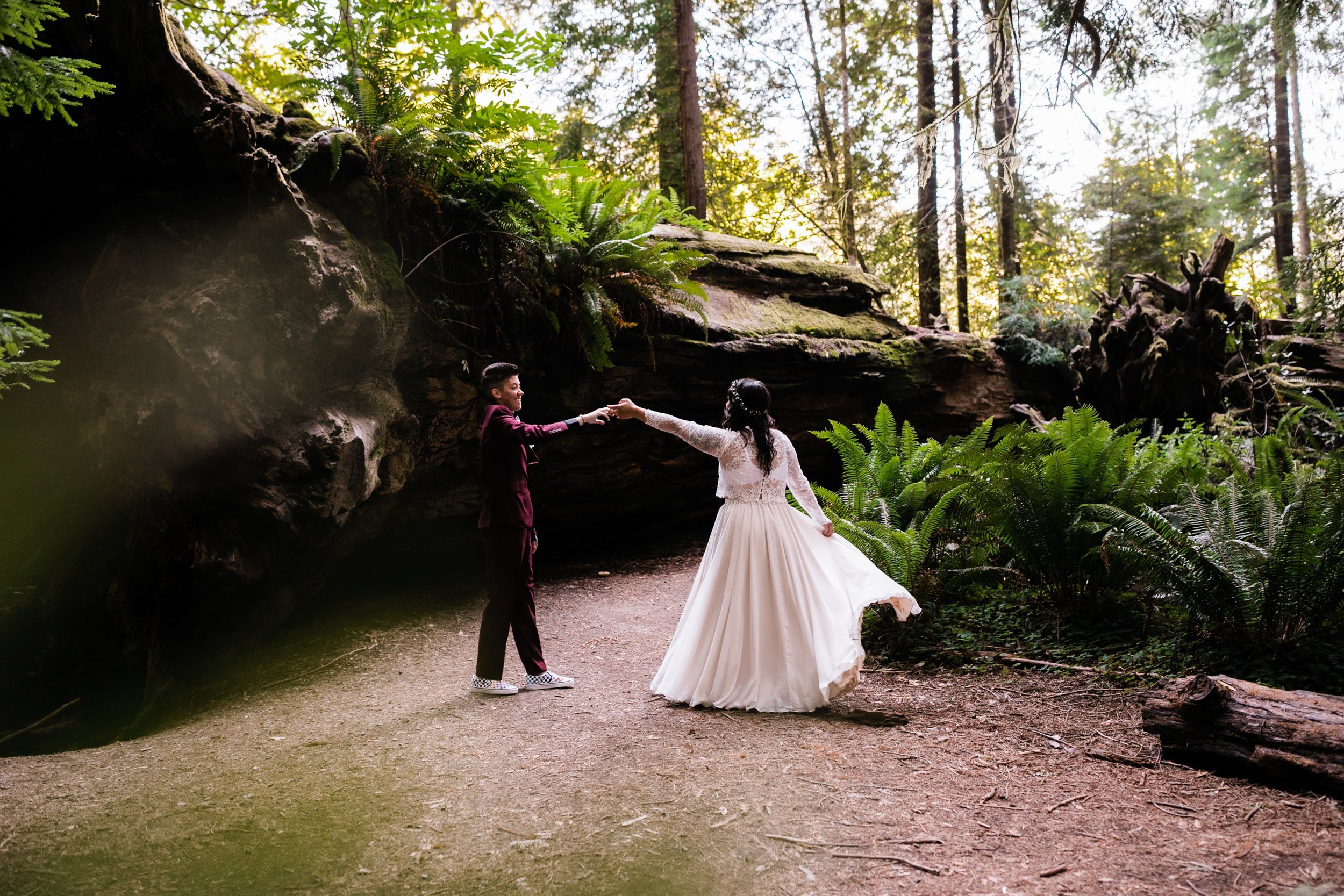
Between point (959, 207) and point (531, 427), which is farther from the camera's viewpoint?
point (959, 207)

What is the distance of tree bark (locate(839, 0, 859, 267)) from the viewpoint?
1556cm

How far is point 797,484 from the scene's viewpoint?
16.6 feet

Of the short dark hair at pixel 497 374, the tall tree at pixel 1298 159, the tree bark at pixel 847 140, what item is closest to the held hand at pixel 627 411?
the short dark hair at pixel 497 374

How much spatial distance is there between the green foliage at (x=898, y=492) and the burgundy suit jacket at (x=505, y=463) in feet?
9.11

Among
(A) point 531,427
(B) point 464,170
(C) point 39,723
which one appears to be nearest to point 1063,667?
(A) point 531,427

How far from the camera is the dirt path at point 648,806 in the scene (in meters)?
2.53

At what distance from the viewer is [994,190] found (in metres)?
14.3

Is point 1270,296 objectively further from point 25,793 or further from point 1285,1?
point 25,793

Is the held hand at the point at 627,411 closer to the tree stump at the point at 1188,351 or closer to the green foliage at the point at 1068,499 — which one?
the green foliage at the point at 1068,499

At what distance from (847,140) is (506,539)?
14.7m

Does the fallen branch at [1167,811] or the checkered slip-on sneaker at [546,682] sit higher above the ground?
the fallen branch at [1167,811]

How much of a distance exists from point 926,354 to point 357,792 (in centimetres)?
949

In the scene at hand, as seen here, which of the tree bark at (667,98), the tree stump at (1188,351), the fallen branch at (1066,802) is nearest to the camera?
the fallen branch at (1066,802)

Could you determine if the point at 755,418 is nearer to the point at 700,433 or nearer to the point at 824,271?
the point at 700,433
